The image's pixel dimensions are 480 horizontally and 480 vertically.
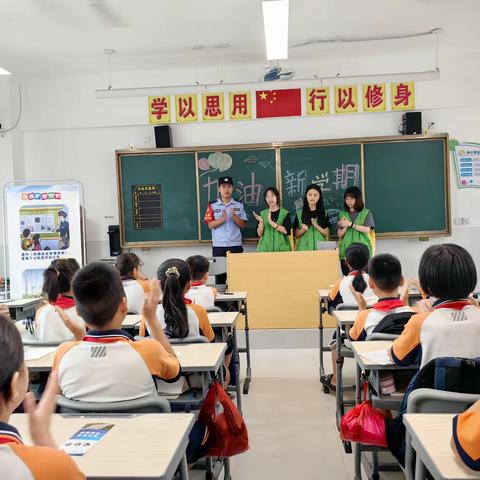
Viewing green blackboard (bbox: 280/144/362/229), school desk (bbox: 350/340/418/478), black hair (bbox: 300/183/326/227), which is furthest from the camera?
green blackboard (bbox: 280/144/362/229)

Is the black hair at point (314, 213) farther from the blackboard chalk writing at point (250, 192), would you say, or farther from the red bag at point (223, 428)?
the red bag at point (223, 428)

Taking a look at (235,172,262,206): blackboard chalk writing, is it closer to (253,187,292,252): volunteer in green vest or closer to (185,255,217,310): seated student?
(253,187,292,252): volunteer in green vest

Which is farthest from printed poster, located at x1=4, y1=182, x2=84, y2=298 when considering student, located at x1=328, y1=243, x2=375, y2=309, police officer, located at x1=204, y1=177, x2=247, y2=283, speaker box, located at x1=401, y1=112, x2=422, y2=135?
speaker box, located at x1=401, y1=112, x2=422, y2=135

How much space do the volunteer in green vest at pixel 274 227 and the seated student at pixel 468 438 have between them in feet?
15.2

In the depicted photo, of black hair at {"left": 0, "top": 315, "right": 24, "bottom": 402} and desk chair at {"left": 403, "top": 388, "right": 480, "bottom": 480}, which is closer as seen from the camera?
black hair at {"left": 0, "top": 315, "right": 24, "bottom": 402}

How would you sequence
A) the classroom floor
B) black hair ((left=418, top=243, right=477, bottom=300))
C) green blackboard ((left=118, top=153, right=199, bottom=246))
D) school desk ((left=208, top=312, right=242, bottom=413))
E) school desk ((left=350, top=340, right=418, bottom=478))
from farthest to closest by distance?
green blackboard ((left=118, top=153, right=199, bottom=246)) → school desk ((left=208, top=312, right=242, bottom=413)) → the classroom floor → school desk ((left=350, top=340, right=418, bottom=478)) → black hair ((left=418, top=243, right=477, bottom=300))

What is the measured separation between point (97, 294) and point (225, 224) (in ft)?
14.2

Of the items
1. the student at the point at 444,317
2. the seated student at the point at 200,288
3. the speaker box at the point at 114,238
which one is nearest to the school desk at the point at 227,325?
the seated student at the point at 200,288

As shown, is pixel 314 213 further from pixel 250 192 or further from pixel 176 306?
pixel 176 306

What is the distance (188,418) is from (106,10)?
4.29 meters

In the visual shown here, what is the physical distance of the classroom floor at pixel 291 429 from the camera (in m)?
2.48

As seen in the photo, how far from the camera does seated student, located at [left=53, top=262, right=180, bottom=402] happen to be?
62.1 inches

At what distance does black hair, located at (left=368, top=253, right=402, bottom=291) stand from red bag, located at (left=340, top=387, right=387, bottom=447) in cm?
71

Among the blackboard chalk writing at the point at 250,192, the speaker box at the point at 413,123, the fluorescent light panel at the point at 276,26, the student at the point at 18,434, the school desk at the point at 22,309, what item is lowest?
the school desk at the point at 22,309
